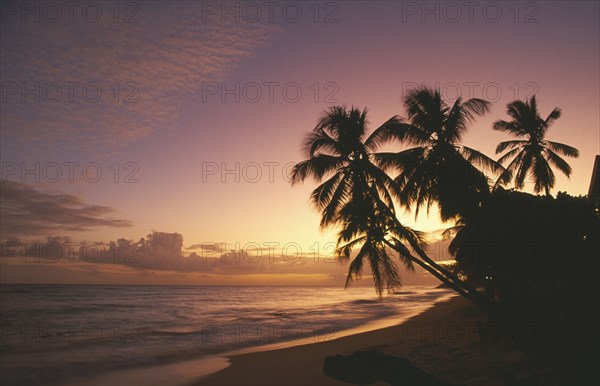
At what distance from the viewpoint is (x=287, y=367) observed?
12.7 metres

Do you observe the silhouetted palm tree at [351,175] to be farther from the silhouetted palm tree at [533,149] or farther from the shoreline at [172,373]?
the silhouetted palm tree at [533,149]

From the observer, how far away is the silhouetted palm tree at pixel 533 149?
24938 mm

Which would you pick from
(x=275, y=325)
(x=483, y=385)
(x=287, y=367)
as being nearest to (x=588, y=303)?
(x=483, y=385)

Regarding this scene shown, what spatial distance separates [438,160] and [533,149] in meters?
14.1

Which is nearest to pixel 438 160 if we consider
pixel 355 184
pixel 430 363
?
pixel 355 184

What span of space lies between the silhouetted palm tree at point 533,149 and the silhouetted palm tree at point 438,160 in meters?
11.4

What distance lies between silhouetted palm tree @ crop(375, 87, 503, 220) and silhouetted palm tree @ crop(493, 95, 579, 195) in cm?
1137

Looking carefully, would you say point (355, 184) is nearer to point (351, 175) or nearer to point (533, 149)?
point (351, 175)

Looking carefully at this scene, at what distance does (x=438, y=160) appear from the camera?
1534 centimetres

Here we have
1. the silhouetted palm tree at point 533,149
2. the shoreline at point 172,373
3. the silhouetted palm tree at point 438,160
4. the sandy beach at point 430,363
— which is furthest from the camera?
the silhouetted palm tree at point 533,149

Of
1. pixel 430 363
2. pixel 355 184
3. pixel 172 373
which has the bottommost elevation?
pixel 172 373

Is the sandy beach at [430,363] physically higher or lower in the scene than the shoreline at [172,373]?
higher

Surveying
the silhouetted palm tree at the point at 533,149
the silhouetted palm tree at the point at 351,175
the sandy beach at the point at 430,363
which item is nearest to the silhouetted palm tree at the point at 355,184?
the silhouetted palm tree at the point at 351,175

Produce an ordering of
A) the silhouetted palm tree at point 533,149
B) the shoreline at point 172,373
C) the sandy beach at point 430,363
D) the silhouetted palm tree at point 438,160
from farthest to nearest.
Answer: the silhouetted palm tree at point 533,149 < the silhouetted palm tree at point 438,160 < the shoreline at point 172,373 < the sandy beach at point 430,363
